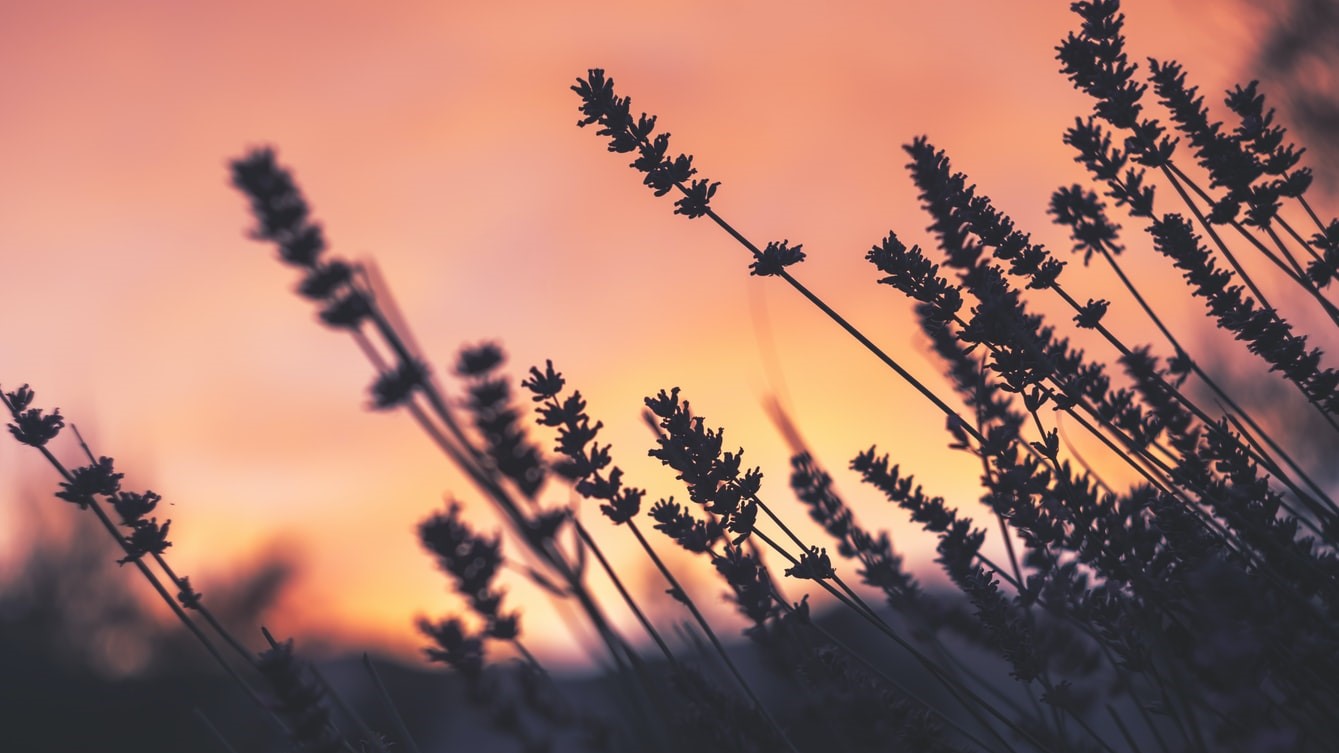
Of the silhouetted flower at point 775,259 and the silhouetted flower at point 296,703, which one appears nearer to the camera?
the silhouetted flower at point 296,703

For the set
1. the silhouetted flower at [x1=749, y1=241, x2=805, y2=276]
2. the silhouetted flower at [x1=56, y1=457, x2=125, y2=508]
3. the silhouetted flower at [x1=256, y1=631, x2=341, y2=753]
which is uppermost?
the silhouetted flower at [x1=56, y1=457, x2=125, y2=508]

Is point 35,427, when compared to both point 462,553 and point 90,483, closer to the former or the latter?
point 90,483

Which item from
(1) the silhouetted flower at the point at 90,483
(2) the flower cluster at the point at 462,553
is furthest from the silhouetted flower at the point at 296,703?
(1) the silhouetted flower at the point at 90,483

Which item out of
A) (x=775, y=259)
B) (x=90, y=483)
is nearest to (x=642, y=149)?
(x=775, y=259)

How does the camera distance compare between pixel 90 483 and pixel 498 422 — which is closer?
pixel 498 422

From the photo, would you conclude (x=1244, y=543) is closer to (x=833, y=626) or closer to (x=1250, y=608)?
(x=1250, y=608)

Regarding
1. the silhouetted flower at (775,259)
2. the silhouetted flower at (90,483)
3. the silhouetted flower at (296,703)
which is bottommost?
the silhouetted flower at (296,703)

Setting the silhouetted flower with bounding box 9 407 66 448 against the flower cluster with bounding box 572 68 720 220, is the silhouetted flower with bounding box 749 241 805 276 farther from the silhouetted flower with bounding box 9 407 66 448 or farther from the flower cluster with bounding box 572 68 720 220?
the silhouetted flower with bounding box 9 407 66 448

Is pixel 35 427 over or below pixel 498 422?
over

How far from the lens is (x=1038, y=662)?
7.03 feet

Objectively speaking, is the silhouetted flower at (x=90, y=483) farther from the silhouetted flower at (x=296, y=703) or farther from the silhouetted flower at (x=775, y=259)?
the silhouetted flower at (x=775, y=259)

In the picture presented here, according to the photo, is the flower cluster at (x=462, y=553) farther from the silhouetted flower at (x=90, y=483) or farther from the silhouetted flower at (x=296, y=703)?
the silhouetted flower at (x=90, y=483)

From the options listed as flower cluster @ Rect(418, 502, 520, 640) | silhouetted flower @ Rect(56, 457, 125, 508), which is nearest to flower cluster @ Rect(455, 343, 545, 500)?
flower cluster @ Rect(418, 502, 520, 640)

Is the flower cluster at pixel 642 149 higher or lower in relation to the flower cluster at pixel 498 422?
higher
